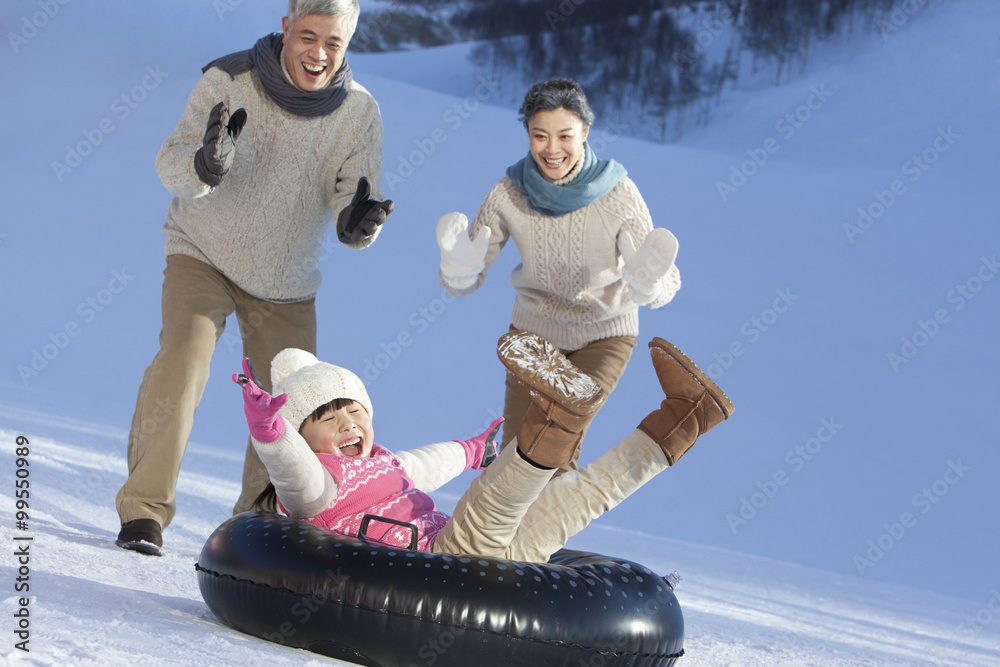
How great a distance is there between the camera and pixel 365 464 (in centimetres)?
192

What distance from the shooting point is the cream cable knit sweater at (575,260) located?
232cm

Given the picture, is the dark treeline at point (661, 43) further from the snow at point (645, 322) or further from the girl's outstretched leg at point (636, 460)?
the girl's outstretched leg at point (636, 460)

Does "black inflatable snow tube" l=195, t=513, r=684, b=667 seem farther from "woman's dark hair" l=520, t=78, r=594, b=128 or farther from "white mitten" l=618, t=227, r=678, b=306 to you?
"woman's dark hair" l=520, t=78, r=594, b=128

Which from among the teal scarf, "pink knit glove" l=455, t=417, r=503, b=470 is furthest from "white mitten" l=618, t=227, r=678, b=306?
"pink knit glove" l=455, t=417, r=503, b=470

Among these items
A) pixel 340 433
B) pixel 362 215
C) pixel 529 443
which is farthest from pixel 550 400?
pixel 362 215

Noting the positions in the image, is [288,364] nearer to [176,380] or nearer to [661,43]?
[176,380]

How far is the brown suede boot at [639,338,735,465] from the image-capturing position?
171 cm

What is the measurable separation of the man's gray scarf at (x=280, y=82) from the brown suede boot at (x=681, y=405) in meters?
1.14

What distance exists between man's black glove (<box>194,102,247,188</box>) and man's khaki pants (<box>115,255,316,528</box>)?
0.95 feet

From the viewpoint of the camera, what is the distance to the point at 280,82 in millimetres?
2434

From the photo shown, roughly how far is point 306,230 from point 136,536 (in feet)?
2.77

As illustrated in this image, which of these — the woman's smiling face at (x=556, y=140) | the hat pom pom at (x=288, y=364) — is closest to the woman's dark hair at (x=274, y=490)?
the hat pom pom at (x=288, y=364)

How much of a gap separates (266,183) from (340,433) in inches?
31.2

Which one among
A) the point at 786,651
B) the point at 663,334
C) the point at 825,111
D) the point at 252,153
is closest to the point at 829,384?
the point at 663,334
